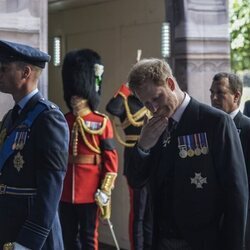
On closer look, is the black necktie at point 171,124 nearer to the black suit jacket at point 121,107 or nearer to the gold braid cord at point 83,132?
the gold braid cord at point 83,132

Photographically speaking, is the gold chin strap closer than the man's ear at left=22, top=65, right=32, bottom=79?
No

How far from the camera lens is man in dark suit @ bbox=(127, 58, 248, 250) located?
10.7 ft

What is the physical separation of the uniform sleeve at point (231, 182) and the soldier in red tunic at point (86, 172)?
2765 millimetres

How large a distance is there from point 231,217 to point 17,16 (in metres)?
2.94

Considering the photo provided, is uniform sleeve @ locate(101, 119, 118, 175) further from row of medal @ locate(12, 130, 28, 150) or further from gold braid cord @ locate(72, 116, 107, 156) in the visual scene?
row of medal @ locate(12, 130, 28, 150)

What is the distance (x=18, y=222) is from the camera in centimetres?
348

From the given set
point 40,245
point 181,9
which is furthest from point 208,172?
point 181,9

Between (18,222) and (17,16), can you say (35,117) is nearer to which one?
(18,222)

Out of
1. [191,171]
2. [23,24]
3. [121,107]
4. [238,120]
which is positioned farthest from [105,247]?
[191,171]

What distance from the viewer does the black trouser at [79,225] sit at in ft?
19.4

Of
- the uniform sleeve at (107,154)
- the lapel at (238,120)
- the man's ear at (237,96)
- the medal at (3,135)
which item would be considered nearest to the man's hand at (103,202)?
the uniform sleeve at (107,154)

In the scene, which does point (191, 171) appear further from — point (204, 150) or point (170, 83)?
point (170, 83)

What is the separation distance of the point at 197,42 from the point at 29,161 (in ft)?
12.0

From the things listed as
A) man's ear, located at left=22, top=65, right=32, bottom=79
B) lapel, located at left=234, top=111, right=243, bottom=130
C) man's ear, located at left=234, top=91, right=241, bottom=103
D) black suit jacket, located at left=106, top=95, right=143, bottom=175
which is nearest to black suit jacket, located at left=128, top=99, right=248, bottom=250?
man's ear, located at left=22, top=65, right=32, bottom=79
